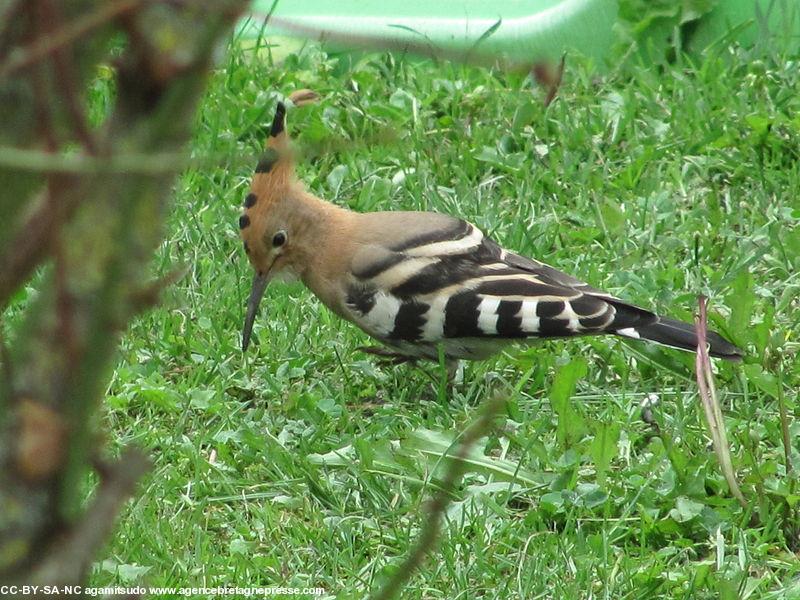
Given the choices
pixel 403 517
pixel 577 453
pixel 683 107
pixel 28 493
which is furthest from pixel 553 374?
pixel 28 493

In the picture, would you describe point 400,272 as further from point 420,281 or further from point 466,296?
point 466,296

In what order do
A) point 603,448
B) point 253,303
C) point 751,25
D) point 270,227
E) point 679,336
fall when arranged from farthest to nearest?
point 751,25
point 270,227
point 253,303
point 679,336
point 603,448

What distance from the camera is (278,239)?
439 centimetres

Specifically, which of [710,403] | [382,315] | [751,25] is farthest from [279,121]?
[751,25]

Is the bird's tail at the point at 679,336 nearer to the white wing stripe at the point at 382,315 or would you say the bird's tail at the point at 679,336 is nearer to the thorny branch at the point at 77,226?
the white wing stripe at the point at 382,315

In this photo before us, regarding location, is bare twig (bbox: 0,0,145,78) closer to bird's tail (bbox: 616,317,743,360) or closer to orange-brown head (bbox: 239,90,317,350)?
bird's tail (bbox: 616,317,743,360)

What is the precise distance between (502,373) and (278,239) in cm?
86

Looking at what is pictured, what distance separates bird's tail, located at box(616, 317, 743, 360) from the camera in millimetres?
3846

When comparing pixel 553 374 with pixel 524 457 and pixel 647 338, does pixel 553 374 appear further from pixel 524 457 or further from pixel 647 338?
pixel 524 457

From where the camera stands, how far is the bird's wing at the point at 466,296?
397cm

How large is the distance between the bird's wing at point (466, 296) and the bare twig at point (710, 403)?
0.83m

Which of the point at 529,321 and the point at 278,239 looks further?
the point at 278,239

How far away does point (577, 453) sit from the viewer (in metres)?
3.47

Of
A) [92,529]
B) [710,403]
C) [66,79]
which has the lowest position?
[710,403]
